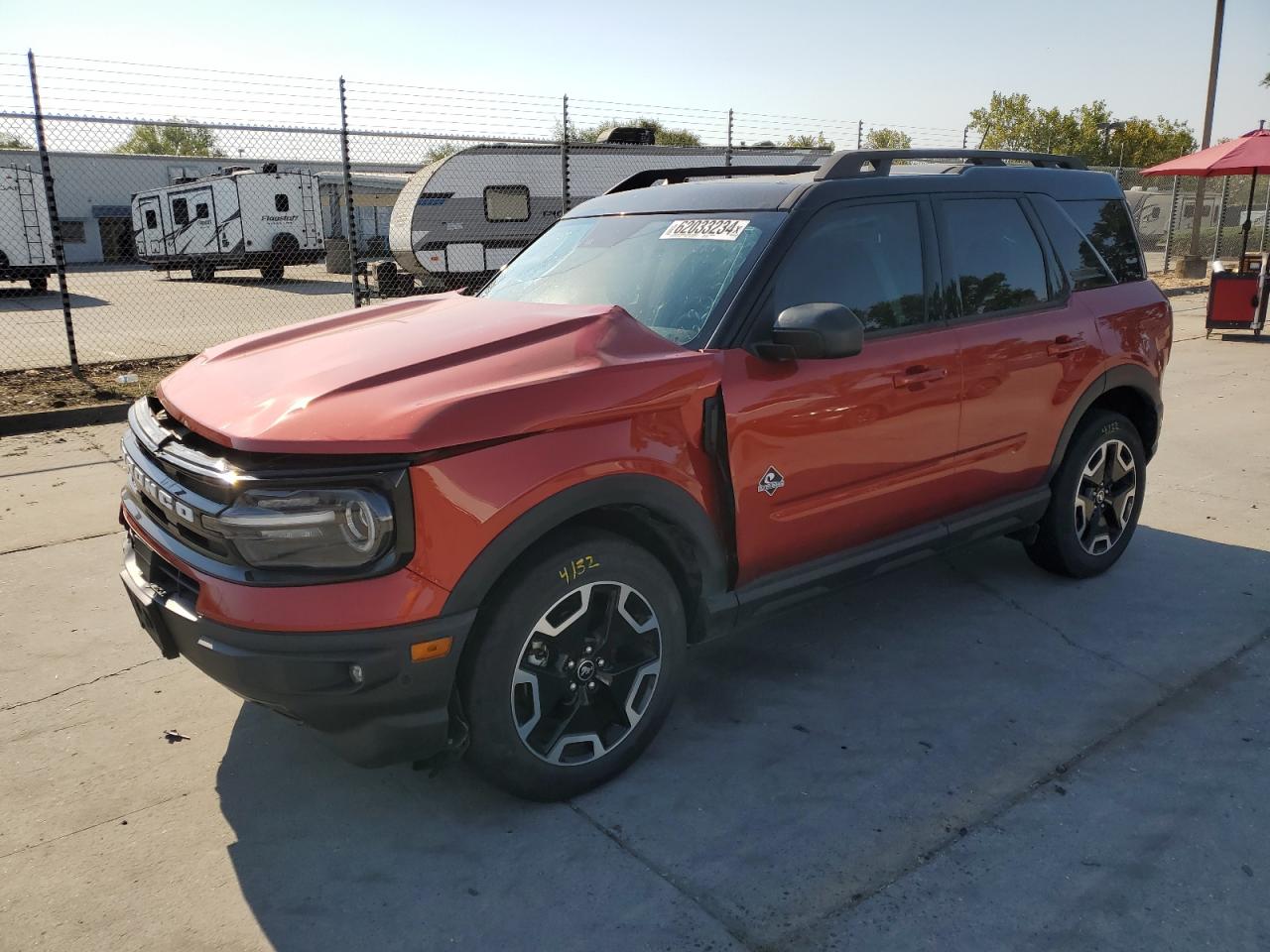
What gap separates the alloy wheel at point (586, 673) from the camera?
292 centimetres

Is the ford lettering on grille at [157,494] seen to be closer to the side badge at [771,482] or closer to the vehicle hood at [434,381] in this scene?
the vehicle hood at [434,381]

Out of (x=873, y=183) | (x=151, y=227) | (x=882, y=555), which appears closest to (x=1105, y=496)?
(x=882, y=555)

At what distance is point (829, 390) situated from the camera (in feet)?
11.3

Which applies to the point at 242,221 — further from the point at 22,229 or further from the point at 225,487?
the point at 225,487

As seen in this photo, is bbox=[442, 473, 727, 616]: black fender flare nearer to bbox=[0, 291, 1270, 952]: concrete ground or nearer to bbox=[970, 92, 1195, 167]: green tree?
bbox=[0, 291, 1270, 952]: concrete ground

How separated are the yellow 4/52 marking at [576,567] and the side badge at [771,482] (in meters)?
0.71

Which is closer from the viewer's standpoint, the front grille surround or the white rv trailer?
the front grille surround

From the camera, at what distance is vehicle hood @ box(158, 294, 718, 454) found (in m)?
2.58

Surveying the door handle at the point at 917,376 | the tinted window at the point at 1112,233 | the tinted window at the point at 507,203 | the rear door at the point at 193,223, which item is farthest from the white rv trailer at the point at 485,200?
the door handle at the point at 917,376

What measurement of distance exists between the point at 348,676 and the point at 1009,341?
2.99 m

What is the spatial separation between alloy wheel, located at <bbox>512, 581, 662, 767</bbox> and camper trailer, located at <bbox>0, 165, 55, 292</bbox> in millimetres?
22714

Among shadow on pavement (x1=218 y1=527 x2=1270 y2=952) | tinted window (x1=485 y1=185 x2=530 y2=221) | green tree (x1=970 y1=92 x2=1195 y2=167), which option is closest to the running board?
shadow on pavement (x1=218 y1=527 x2=1270 y2=952)

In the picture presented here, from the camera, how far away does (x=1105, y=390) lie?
4621 mm

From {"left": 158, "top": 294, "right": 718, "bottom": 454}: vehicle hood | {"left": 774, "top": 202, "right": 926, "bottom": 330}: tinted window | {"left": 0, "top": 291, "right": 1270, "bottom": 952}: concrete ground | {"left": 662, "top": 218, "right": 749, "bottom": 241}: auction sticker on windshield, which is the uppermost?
{"left": 662, "top": 218, "right": 749, "bottom": 241}: auction sticker on windshield
